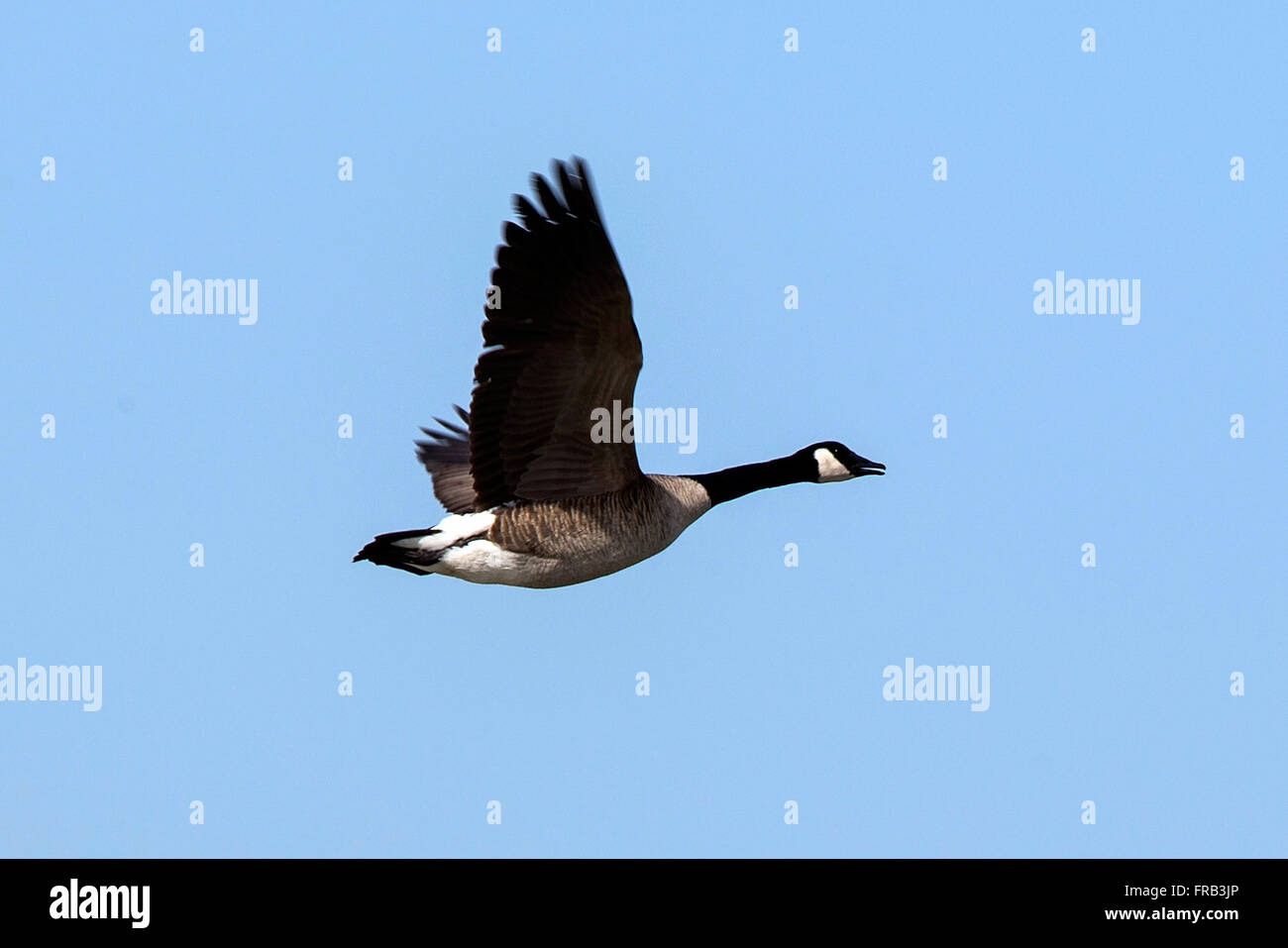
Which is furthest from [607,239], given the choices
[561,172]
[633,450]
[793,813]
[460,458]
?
[793,813]

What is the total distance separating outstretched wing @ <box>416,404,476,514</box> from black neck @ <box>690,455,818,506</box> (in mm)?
2099

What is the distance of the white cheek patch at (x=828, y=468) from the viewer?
47.5 feet

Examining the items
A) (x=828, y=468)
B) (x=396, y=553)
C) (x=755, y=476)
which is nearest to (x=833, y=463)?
(x=828, y=468)

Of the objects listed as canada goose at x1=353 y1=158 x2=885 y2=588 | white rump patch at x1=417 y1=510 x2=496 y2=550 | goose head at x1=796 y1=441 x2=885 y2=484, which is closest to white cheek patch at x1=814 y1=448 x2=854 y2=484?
goose head at x1=796 y1=441 x2=885 y2=484

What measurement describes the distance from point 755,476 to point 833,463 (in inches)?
32.2

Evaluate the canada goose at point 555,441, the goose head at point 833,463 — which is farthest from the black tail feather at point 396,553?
the goose head at point 833,463

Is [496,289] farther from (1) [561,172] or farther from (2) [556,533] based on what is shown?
(2) [556,533]

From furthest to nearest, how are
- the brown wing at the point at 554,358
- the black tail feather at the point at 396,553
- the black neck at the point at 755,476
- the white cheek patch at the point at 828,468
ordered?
the white cheek patch at the point at 828,468
the black neck at the point at 755,476
the black tail feather at the point at 396,553
the brown wing at the point at 554,358

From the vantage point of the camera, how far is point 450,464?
15180 millimetres

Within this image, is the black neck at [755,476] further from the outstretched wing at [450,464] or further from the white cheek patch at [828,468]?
the outstretched wing at [450,464]

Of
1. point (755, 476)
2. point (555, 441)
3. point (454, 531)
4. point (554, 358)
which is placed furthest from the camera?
point (755, 476)

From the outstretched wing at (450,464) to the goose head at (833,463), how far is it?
2.84 m

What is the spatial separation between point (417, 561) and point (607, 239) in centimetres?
284

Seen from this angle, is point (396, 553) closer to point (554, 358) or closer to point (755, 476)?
point (554, 358)
